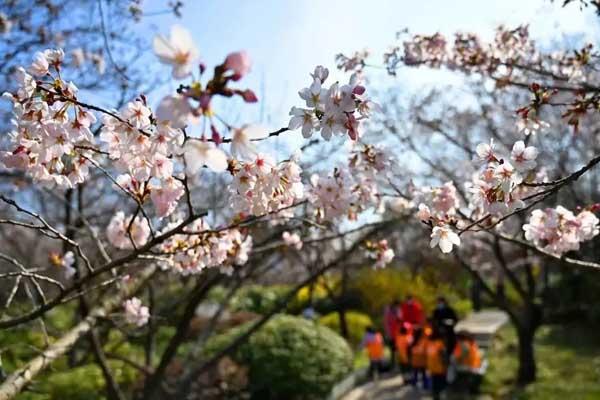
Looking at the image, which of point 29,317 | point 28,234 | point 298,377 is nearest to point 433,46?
point 29,317

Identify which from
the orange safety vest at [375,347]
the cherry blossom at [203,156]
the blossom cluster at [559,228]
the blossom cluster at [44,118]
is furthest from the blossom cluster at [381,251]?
the orange safety vest at [375,347]

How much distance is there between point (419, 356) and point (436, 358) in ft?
2.80

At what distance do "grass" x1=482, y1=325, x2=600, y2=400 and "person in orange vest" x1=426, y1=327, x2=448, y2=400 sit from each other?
1143 millimetres

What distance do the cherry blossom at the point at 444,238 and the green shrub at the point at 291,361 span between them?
612cm

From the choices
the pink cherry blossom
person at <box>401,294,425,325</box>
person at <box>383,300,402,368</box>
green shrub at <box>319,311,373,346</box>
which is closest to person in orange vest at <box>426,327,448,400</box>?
person at <box>401,294,425,325</box>

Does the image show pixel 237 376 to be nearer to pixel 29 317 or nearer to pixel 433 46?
pixel 433 46

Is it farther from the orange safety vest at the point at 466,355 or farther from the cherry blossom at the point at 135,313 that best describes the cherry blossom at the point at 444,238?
the orange safety vest at the point at 466,355

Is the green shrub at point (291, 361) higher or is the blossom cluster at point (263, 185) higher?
the blossom cluster at point (263, 185)

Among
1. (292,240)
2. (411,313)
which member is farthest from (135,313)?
(411,313)

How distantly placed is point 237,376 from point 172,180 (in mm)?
6725

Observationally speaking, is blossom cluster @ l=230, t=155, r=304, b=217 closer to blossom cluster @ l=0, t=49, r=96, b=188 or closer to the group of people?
blossom cluster @ l=0, t=49, r=96, b=188

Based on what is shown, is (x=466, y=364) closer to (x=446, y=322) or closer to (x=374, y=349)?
(x=446, y=322)

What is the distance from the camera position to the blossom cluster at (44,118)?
1.83 metres

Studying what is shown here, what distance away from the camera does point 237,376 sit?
820 cm
